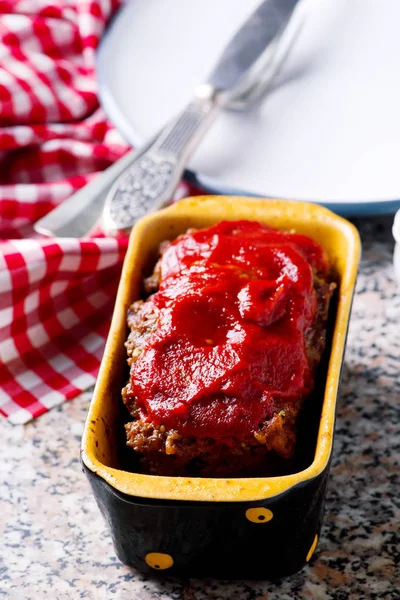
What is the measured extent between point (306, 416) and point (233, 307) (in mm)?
205

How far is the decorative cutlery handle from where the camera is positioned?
182 centimetres

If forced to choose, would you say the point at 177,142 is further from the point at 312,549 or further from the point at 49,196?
the point at 312,549

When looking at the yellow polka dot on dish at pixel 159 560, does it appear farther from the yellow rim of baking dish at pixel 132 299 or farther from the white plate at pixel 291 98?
the white plate at pixel 291 98

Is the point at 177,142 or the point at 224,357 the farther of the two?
the point at 177,142

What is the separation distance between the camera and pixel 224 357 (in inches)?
48.7

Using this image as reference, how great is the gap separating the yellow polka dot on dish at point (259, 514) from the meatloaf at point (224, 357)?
96mm

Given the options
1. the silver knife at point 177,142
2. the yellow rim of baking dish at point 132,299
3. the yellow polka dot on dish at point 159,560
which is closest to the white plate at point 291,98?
the silver knife at point 177,142

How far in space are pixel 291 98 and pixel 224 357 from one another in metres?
1.14

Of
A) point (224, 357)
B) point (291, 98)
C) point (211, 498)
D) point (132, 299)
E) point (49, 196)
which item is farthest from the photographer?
point (291, 98)

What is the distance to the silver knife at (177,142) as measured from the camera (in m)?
1.83

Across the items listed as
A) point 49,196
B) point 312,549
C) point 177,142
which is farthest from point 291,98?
point 312,549

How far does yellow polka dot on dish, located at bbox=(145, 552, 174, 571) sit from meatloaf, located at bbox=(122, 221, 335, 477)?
12 cm

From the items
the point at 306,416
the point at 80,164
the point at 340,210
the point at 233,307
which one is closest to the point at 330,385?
the point at 306,416

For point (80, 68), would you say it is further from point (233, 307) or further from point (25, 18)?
point (233, 307)
